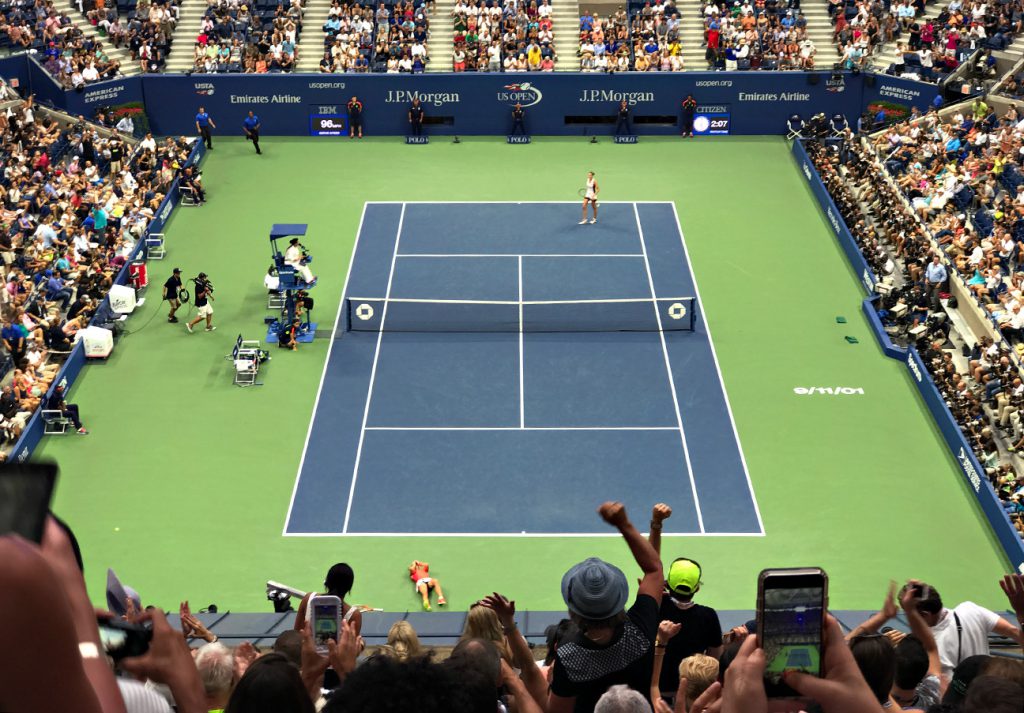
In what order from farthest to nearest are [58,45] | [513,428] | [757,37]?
[757,37], [58,45], [513,428]

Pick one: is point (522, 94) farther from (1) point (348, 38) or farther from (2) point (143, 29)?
(2) point (143, 29)

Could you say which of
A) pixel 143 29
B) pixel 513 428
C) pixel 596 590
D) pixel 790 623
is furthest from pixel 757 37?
pixel 790 623

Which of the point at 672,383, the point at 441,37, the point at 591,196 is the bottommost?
the point at 672,383

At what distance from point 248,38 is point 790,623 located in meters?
41.6

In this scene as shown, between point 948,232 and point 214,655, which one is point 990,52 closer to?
point 948,232

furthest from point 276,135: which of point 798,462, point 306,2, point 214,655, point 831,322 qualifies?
point 214,655

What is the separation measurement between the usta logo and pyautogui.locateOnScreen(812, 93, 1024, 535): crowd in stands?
9409 mm

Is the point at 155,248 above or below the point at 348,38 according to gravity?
below

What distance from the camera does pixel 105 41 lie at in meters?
42.8

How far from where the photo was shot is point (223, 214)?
35156 mm

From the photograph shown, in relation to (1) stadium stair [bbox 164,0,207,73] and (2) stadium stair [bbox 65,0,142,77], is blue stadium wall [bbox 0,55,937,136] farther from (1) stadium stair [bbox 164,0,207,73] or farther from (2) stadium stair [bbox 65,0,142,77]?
(1) stadium stair [bbox 164,0,207,73]

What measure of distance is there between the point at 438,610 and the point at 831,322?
544 inches

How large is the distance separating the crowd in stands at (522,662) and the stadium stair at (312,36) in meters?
35.7

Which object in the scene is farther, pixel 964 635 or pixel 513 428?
pixel 513 428
